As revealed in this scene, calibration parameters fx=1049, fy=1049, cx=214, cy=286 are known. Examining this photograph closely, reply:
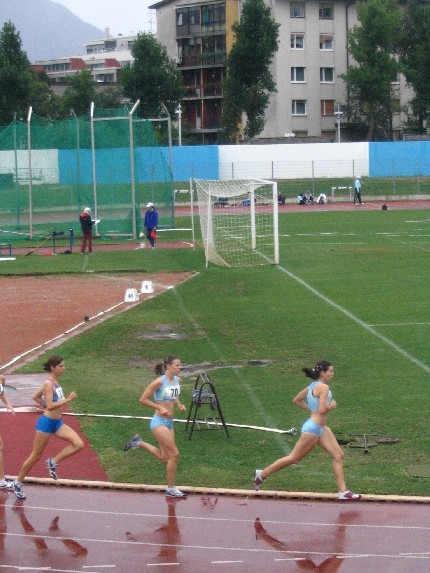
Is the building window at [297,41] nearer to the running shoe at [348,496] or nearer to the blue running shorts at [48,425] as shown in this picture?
the blue running shorts at [48,425]

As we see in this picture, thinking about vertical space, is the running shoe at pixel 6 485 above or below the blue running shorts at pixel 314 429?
below

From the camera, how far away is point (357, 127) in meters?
90.0

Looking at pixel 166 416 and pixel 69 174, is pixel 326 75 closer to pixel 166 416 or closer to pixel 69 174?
pixel 69 174

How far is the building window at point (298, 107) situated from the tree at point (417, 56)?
9064 millimetres

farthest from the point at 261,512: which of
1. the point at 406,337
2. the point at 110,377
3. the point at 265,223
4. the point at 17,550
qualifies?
the point at 265,223

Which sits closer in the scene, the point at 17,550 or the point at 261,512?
the point at 17,550

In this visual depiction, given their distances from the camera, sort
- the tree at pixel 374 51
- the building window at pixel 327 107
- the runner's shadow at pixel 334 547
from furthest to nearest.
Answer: the building window at pixel 327 107
the tree at pixel 374 51
the runner's shadow at pixel 334 547

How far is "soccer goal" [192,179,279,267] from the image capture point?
35234 millimetres

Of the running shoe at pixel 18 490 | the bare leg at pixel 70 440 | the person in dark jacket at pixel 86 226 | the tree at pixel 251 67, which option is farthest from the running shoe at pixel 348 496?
the tree at pixel 251 67

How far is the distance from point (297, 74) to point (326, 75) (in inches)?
110

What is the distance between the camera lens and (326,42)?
9075 cm

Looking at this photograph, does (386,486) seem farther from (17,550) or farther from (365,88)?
(365,88)

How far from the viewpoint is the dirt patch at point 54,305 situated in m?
21.1

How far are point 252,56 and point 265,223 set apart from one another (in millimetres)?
39062
